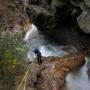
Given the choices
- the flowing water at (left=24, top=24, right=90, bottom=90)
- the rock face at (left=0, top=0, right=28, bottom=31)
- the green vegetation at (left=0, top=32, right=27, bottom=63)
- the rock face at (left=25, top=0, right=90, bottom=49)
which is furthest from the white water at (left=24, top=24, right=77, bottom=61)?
the green vegetation at (left=0, top=32, right=27, bottom=63)

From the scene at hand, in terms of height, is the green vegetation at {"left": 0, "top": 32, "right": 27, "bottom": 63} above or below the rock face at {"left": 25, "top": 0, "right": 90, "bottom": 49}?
above

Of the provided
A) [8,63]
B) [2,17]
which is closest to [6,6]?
[2,17]

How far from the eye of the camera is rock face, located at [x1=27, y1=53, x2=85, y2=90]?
53.1 ft

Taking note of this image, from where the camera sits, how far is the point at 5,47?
52.3 feet

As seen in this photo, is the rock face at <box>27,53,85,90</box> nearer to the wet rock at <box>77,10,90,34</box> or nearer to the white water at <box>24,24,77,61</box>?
the white water at <box>24,24,77,61</box>

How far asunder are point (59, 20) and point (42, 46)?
2.86 metres

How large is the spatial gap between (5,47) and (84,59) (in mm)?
6785

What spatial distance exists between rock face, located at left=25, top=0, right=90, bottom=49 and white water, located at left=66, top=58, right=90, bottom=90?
4.33 meters

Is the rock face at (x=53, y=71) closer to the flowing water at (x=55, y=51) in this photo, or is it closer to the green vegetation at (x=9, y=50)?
the flowing water at (x=55, y=51)

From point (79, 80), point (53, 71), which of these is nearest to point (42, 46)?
point (53, 71)

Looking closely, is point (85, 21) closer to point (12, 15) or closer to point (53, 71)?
point (53, 71)

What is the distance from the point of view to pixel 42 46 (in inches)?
952

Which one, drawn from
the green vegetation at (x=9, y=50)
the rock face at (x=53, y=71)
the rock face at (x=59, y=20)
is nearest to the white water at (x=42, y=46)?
the rock face at (x=59, y=20)

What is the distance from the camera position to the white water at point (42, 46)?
22244 millimetres
